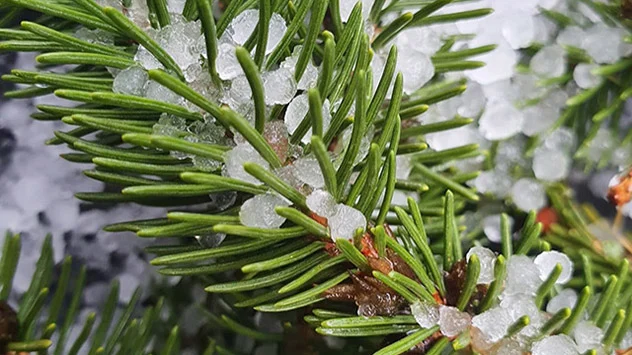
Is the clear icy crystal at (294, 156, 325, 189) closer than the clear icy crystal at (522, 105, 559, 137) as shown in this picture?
Yes

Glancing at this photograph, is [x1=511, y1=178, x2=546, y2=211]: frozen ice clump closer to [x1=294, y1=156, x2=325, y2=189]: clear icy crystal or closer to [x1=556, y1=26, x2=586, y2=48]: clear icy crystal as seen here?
[x1=556, y1=26, x2=586, y2=48]: clear icy crystal

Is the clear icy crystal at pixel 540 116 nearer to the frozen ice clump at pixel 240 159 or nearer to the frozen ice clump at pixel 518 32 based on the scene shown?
the frozen ice clump at pixel 518 32

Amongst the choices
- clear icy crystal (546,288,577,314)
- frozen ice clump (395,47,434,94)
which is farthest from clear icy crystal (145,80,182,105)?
clear icy crystal (546,288,577,314)

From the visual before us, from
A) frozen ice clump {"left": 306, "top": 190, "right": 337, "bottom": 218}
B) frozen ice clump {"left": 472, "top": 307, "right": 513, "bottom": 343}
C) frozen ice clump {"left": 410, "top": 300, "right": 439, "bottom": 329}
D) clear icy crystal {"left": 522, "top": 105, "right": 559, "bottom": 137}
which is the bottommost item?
frozen ice clump {"left": 472, "top": 307, "right": 513, "bottom": 343}

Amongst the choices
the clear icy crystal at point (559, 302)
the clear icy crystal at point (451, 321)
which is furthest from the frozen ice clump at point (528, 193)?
the clear icy crystal at point (451, 321)

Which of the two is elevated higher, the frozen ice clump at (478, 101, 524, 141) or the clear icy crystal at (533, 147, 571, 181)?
the frozen ice clump at (478, 101, 524, 141)

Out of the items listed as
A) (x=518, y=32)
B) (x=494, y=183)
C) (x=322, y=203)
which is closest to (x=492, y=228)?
(x=494, y=183)

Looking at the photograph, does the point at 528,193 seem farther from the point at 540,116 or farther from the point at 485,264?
the point at 485,264
